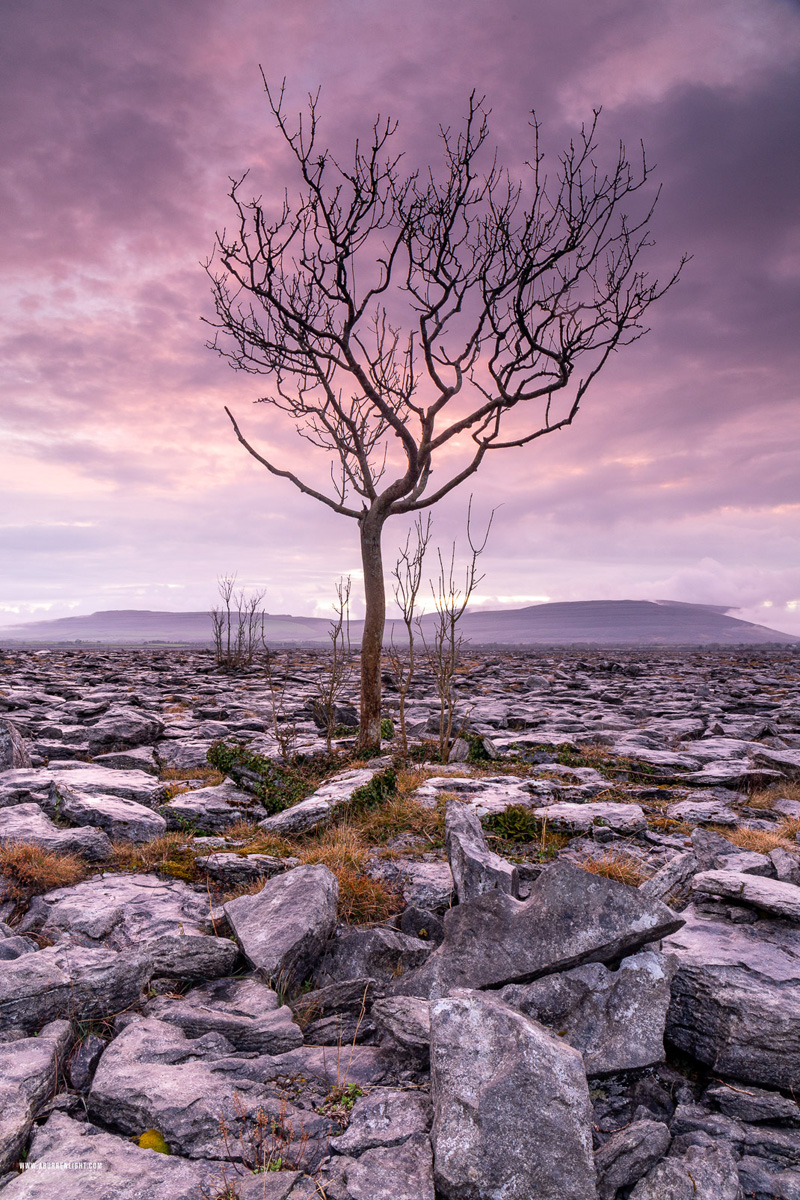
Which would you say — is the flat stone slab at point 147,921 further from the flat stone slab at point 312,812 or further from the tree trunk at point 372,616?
the tree trunk at point 372,616

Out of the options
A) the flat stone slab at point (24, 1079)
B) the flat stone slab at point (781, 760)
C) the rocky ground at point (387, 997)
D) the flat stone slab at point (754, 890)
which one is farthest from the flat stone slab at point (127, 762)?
the flat stone slab at point (781, 760)

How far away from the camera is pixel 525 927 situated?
3.60m

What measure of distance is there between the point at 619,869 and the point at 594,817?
1.75m

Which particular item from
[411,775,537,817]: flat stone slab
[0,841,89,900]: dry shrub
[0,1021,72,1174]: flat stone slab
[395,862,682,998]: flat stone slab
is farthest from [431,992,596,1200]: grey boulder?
[411,775,537,817]: flat stone slab

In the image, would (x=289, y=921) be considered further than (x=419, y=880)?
No

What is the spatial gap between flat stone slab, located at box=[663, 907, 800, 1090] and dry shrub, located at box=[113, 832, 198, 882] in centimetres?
380

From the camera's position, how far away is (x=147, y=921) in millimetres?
4391

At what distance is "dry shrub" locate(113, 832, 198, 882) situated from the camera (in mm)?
5336

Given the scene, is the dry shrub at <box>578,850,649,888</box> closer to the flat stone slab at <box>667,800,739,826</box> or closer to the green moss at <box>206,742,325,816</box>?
the flat stone slab at <box>667,800,739,826</box>

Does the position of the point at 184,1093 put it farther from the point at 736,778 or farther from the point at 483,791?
the point at 736,778

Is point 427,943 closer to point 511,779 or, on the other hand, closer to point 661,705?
point 511,779

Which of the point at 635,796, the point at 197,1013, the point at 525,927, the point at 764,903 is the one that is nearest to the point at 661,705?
the point at 635,796

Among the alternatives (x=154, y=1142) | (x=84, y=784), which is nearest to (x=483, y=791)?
(x=84, y=784)

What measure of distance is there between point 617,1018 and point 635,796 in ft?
17.3
